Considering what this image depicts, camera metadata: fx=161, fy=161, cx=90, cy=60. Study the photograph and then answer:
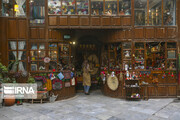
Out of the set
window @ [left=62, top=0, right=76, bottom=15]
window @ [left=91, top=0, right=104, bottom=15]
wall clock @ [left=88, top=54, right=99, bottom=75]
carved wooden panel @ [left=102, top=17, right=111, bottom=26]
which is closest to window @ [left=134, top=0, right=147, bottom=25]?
carved wooden panel @ [left=102, top=17, right=111, bottom=26]

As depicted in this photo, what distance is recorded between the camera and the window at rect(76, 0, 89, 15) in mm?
9664

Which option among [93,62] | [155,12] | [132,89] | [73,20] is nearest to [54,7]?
[73,20]

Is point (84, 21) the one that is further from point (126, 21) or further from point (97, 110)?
point (97, 110)

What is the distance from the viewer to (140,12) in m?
9.91

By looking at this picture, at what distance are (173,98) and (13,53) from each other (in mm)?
9900

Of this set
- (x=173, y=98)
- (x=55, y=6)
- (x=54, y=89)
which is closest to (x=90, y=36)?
(x=55, y=6)

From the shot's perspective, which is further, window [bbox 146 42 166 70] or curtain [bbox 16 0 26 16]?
window [bbox 146 42 166 70]

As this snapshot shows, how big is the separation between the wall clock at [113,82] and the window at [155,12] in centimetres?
408

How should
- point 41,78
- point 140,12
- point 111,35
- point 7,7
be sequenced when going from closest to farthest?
point 41,78 < point 7,7 < point 140,12 < point 111,35

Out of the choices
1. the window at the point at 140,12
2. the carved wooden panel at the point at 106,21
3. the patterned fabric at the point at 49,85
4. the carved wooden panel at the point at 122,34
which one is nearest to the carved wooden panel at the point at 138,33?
the window at the point at 140,12

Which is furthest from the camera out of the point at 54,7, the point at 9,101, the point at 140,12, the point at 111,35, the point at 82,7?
the point at 111,35

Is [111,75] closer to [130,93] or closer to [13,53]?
[130,93]

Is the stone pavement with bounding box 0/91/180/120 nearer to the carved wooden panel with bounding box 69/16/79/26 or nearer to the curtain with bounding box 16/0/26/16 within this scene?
the carved wooden panel with bounding box 69/16/79/26

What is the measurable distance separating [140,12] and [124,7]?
104 cm
